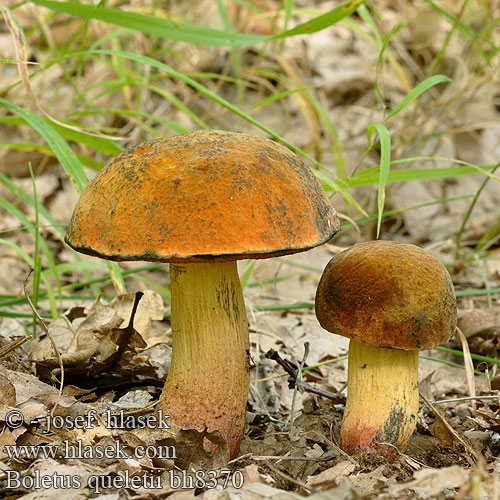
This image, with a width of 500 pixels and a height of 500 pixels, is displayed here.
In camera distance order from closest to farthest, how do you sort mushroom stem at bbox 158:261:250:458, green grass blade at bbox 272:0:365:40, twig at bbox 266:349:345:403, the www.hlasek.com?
the www.hlasek.com
mushroom stem at bbox 158:261:250:458
twig at bbox 266:349:345:403
green grass blade at bbox 272:0:365:40

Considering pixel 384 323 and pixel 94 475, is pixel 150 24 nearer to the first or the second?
pixel 384 323

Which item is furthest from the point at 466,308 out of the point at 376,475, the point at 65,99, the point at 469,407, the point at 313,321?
the point at 65,99

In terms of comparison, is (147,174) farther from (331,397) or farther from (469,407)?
(469,407)

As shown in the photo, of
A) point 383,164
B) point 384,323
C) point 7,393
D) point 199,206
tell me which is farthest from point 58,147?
point 384,323

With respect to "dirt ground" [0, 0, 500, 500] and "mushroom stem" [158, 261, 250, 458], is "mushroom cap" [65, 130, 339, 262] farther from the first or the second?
"dirt ground" [0, 0, 500, 500]

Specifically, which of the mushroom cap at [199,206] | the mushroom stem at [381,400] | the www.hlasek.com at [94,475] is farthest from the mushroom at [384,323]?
the www.hlasek.com at [94,475]

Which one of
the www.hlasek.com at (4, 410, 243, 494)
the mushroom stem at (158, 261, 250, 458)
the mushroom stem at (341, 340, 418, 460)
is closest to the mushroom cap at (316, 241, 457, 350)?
the mushroom stem at (341, 340, 418, 460)

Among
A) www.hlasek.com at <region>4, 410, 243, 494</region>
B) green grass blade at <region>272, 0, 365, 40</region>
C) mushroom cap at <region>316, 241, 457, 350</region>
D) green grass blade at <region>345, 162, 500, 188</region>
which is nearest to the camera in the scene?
www.hlasek.com at <region>4, 410, 243, 494</region>

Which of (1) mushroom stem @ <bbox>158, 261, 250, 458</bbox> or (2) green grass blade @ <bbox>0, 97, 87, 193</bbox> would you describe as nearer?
(1) mushroom stem @ <bbox>158, 261, 250, 458</bbox>
